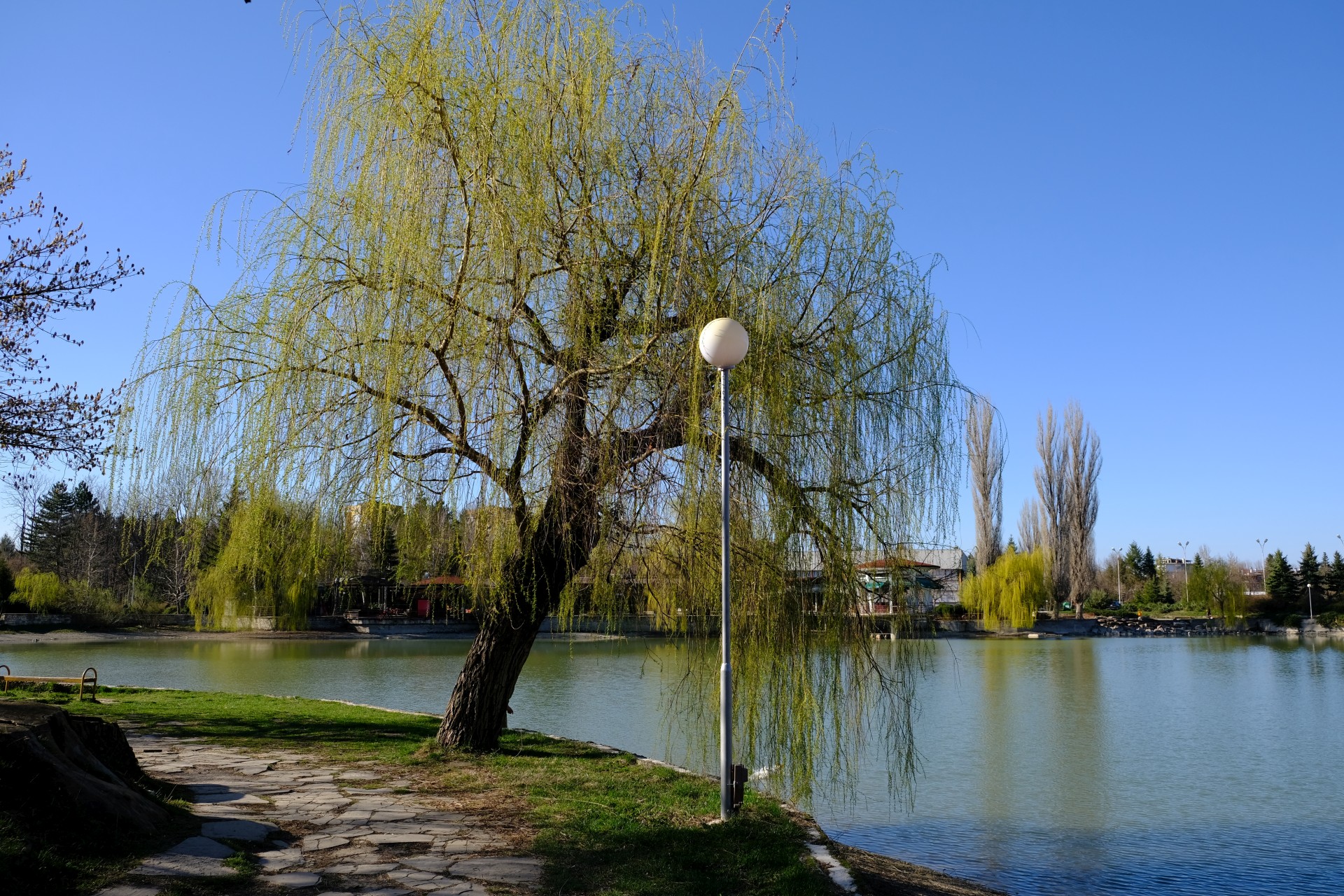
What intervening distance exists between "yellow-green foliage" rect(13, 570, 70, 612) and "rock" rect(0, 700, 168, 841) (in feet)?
128

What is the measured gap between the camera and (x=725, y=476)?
5414 millimetres

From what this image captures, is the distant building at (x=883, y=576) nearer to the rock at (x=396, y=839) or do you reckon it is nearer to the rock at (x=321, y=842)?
the rock at (x=396, y=839)

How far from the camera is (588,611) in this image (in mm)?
7004

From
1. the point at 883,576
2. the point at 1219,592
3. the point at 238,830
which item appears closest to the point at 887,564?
the point at 883,576

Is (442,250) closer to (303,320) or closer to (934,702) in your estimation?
(303,320)

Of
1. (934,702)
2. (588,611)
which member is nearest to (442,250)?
(588,611)

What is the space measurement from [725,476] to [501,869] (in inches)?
92.5

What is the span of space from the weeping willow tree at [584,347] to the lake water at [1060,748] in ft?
6.52

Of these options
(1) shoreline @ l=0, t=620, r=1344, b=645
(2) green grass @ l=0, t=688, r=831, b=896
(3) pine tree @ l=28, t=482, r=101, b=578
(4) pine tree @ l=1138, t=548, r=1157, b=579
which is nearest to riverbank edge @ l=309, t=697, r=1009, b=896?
(2) green grass @ l=0, t=688, r=831, b=896

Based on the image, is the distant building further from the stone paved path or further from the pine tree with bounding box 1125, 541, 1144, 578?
the pine tree with bounding box 1125, 541, 1144, 578

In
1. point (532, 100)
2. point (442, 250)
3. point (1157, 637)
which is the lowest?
point (1157, 637)

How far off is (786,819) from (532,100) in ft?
16.3

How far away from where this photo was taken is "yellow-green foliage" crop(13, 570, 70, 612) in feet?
123

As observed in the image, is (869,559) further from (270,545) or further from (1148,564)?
(1148,564)
